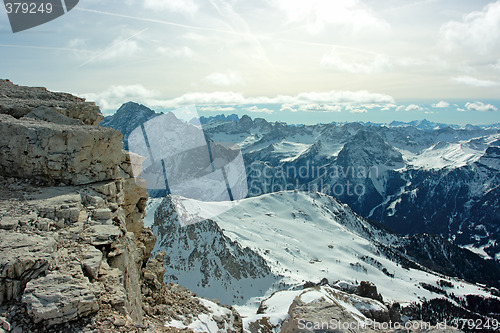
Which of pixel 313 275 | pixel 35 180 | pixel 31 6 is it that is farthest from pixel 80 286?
pixel 313 275

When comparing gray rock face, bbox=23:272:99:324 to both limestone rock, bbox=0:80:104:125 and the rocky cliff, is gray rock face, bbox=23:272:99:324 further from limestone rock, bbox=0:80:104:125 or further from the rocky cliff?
limestone rock, bbox=0:80:104:125

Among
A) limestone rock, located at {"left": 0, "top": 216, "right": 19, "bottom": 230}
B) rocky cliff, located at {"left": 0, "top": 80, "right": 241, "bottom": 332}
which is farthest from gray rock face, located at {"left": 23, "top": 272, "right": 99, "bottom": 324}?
limestone rock, located at {"left": 0, "top": 216, "right": 19, "bottom": 230}

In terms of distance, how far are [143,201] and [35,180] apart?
8381 mm

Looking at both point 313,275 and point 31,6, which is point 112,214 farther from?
point 313,275

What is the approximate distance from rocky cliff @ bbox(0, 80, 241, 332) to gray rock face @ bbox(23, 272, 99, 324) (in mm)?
24

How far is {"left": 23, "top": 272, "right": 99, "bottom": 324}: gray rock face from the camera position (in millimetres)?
8320

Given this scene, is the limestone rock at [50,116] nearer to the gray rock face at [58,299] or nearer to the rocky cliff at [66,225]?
the rocky cliff at [66,225]

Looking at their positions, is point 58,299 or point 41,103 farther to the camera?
point 41,103

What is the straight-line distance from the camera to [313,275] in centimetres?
19850

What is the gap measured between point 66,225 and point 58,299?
3875 mm

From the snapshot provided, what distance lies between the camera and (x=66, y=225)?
1181 cm

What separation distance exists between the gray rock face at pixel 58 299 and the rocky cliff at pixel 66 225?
24 mm

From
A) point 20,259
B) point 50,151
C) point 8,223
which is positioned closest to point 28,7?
point 50,151

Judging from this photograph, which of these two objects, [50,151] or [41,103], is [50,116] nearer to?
[41,103]
